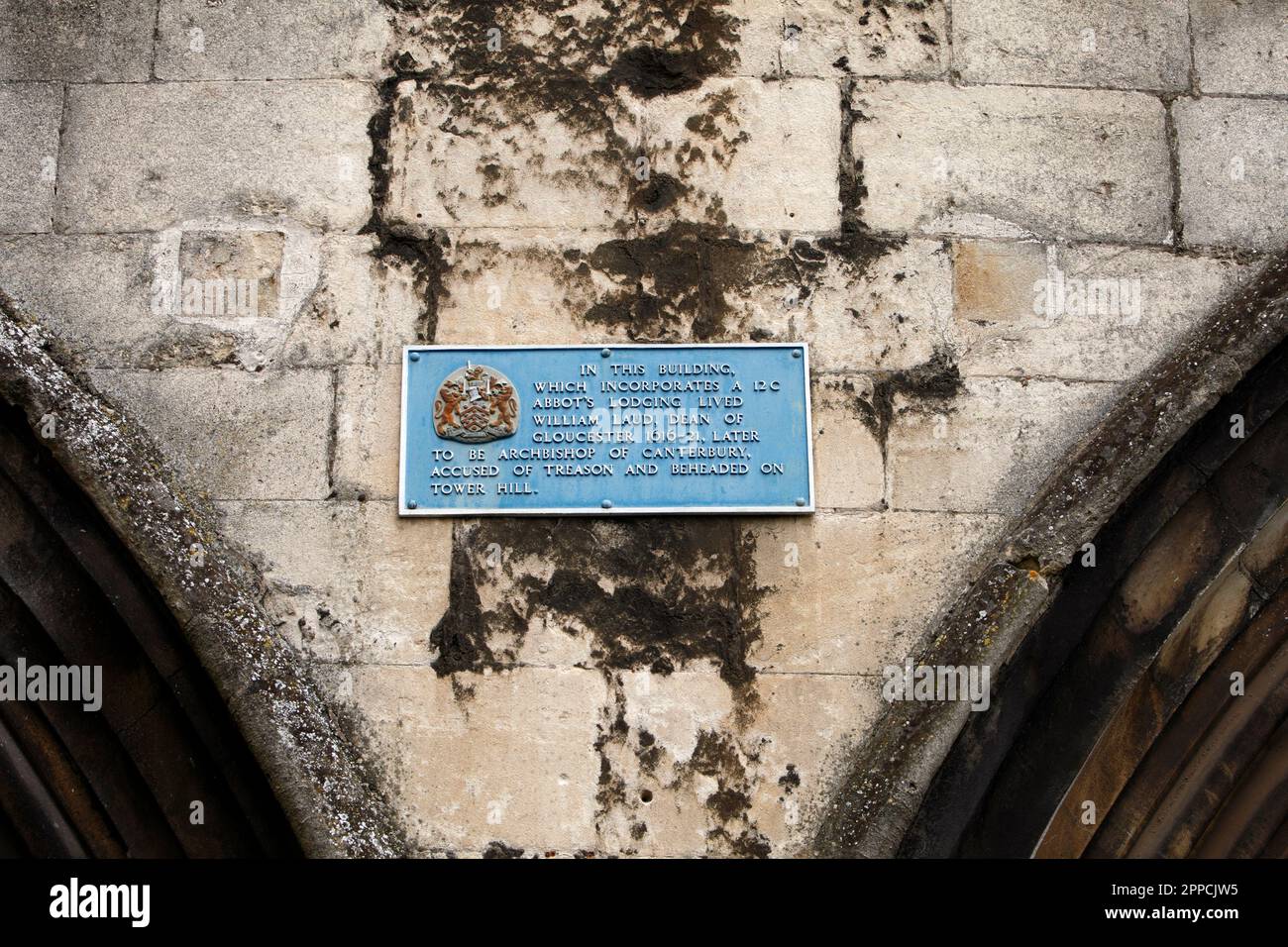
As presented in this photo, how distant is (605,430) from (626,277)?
552 millimetres

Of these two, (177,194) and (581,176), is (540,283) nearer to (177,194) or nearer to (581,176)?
(581,176)

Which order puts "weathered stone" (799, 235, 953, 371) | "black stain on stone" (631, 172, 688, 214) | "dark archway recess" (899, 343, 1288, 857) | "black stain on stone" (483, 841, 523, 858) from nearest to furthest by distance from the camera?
1. "black stain on stone" (483, 841, 523, 858)
2. "dark archway recess" (899, 343, 1288, 857)
3. "weathered stone" (799, 235, 953, 371)
4. "black stain on stone" (631, 172, 688, 214)

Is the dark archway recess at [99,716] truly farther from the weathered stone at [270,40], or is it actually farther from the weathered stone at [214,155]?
the weathered stone at [270,40]

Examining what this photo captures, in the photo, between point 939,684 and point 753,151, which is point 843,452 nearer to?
point 939,684

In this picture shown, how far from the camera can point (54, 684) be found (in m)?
3.82

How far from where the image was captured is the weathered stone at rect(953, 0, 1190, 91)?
4.37 metres

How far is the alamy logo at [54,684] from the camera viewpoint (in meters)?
3.81

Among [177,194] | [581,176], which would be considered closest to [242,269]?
[177,194]

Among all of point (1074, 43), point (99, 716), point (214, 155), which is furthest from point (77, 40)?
point (1074, 43)

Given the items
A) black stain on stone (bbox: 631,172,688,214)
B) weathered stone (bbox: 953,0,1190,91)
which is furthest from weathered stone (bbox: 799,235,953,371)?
weathered stone (bbox: 953,0,1190,91)

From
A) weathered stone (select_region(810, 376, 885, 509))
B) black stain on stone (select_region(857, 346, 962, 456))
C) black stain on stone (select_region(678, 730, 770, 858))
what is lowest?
black stain on stone (select_region(678, 730, 770, 858))

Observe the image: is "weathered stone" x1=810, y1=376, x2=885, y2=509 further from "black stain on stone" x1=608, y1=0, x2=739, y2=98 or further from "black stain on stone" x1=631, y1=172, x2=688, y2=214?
"black stain on stone" x1=608, y1=0, x2=739, y2=98
